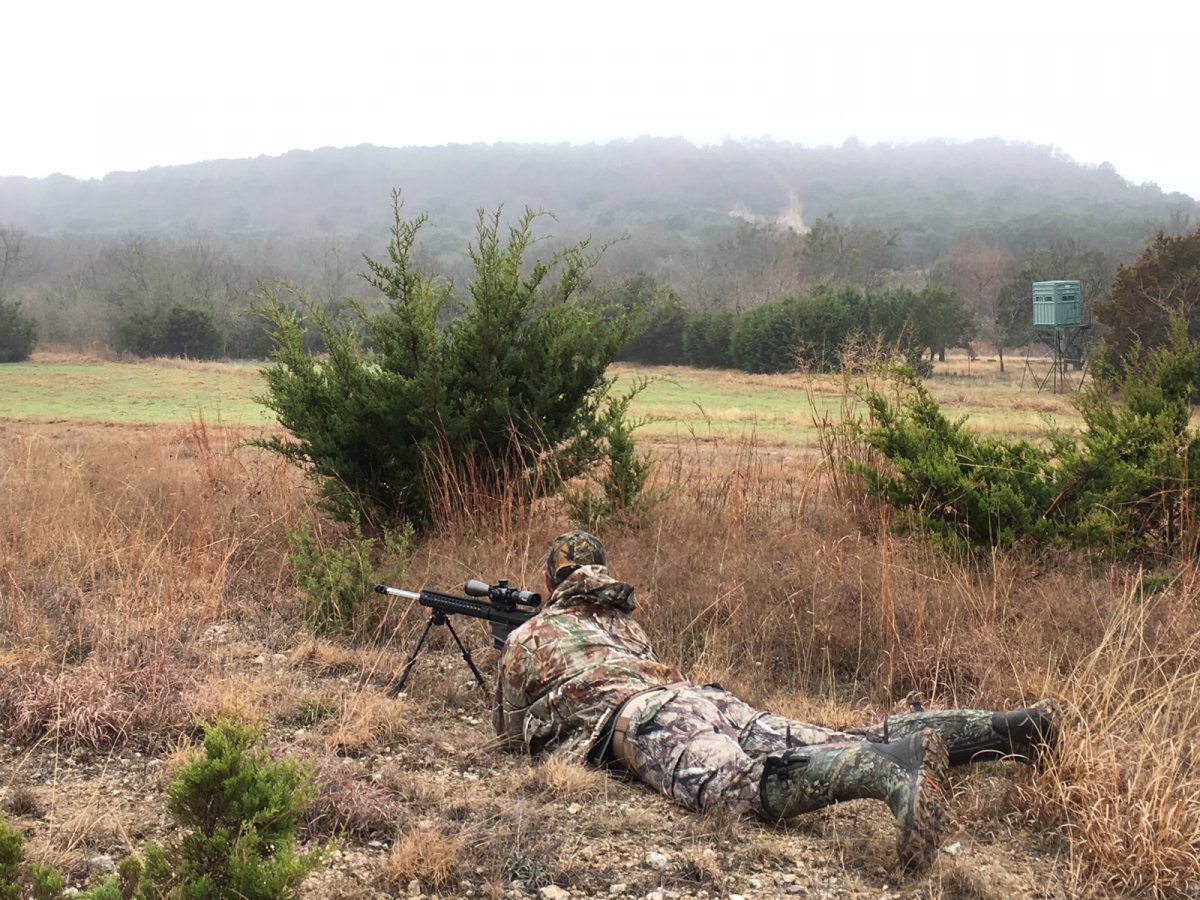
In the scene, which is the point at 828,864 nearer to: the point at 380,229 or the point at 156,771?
the point at 156,771

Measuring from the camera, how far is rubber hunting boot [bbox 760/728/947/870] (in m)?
3.01

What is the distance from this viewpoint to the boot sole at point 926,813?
9.81ft

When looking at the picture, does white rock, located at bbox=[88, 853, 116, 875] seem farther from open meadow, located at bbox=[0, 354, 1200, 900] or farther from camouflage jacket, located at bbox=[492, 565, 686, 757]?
camouflage jacket, located at bbox=[492, 565, 686, 757]

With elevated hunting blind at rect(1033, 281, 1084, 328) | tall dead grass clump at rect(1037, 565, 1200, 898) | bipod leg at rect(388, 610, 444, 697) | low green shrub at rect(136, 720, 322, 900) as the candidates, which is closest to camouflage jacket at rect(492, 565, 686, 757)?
bipod leg at rect(388, 610, 444, 697)

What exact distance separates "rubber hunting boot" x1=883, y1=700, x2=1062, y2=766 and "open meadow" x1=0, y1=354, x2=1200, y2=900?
11cm

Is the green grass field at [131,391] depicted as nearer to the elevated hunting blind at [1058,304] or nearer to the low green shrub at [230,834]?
the low green shrub at [230,834]

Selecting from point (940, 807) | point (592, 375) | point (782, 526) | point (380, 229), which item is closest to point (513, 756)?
point (940, 807)

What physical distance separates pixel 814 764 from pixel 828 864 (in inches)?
14.0

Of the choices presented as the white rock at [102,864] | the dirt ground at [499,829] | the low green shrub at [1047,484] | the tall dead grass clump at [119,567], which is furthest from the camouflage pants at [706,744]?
the low green shrub at [1047,484]

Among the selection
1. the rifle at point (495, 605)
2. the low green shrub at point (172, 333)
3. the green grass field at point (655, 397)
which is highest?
the low green shrub at point (172, 333)

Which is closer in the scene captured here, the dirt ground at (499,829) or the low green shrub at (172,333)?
the dirt ground at (499,829)

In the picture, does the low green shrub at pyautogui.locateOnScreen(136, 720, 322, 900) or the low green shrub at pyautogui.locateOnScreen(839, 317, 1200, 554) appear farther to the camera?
the low green shrub at pyautogui.locateOnScreen(839, 317, 1200, 554)

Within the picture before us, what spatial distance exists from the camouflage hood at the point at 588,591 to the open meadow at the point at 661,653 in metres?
0.70

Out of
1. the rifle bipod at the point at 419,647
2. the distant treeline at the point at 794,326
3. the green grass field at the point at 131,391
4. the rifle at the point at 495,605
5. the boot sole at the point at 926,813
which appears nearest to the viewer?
the boot sole at the point at 926,813
